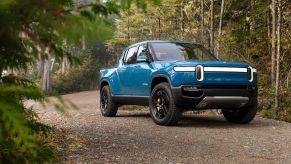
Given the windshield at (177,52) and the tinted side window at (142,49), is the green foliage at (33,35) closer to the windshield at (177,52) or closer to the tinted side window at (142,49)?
the windshield at (177,52)

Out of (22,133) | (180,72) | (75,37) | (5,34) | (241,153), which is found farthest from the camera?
(180,72)

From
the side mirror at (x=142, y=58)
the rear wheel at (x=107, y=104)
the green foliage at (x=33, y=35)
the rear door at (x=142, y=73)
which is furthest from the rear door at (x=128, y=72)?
the green foliage at (x=33, y=35)

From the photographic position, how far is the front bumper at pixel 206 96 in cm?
834

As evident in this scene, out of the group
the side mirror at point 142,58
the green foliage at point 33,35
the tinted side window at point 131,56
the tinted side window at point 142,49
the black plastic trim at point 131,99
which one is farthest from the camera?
the tinted side window at point 131,56

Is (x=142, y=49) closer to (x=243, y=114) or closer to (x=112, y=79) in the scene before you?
(x=112, y=79)

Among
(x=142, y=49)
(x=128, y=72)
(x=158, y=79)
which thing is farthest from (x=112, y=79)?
(x=158, y=79)

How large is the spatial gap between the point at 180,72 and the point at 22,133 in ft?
22.3

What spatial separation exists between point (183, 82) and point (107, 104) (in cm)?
347

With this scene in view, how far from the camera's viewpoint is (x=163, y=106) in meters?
8.80

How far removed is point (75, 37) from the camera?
177 cm

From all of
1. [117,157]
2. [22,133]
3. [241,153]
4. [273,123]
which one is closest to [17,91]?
[22,133]

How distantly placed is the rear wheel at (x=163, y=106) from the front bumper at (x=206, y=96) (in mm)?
153

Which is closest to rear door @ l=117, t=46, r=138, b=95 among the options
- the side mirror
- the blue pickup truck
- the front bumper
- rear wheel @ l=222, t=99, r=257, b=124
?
the blue pickup truck

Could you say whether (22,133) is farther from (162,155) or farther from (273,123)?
(273,123)
